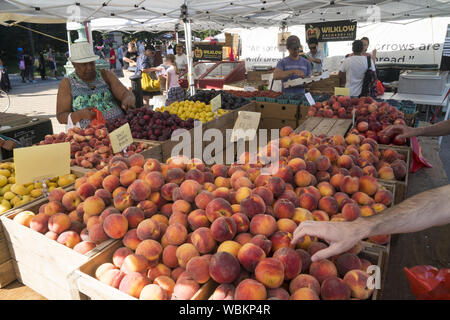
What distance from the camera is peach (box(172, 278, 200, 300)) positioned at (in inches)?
41.6

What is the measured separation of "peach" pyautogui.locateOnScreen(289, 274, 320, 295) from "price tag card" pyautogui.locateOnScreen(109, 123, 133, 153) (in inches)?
64.8

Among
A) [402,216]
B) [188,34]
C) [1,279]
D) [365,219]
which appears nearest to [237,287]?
[365,219]

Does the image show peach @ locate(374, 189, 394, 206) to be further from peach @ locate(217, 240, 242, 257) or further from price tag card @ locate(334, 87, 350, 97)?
price tag card @ locate(334, 87, 350, 97)

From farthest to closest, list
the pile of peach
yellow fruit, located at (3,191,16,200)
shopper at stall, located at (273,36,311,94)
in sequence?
1. shopper at stall, located at (273,36,311,94)
2. the pile of peach
3. yellow fruit, located at (3,191,16,200)

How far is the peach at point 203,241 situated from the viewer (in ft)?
3.89

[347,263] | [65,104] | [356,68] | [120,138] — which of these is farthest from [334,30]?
[347,263]

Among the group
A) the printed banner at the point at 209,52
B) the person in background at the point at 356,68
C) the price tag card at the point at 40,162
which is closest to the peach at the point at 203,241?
the price tag card at the point at 40,162

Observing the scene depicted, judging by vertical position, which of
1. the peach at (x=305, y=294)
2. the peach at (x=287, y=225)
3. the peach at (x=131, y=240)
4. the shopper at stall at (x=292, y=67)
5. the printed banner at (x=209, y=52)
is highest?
the printed banner at (x=209, y=52)

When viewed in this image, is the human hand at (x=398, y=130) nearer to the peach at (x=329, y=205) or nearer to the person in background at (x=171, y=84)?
the peach at (x=329, y=205)

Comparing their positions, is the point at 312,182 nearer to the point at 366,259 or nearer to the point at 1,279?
the point at 366,259

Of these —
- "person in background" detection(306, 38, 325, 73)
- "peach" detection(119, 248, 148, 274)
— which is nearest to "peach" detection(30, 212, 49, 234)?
"peach" detection(119, 248, 148, 274)

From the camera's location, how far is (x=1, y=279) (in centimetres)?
159

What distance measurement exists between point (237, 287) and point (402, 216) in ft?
2.04

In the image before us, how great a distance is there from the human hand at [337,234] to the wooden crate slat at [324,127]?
2.04m
